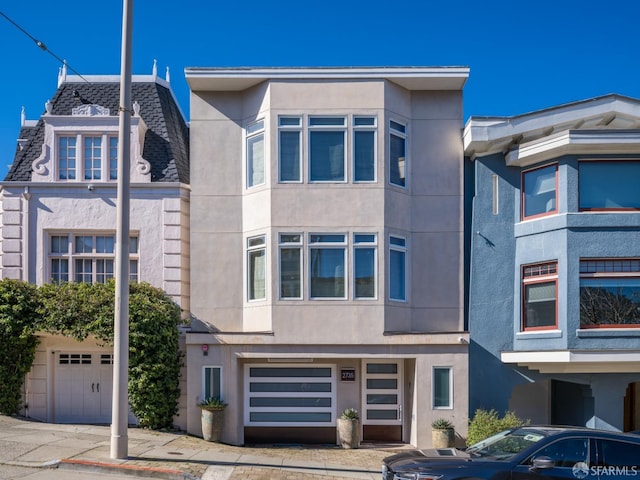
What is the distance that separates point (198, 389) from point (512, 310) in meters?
7.84

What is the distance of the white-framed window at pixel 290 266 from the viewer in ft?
50.7

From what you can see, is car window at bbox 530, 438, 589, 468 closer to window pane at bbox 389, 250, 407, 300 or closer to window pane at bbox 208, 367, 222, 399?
window pane at bbox 389, 250, 407, 300

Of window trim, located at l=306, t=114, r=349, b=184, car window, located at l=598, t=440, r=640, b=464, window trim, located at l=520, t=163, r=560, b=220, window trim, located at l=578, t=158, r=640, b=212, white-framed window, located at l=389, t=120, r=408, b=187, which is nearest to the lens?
car window, located at l=598, t=440, r=640, b=464

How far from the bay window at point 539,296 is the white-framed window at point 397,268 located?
2.90m

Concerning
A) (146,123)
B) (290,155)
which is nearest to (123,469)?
(290,155)

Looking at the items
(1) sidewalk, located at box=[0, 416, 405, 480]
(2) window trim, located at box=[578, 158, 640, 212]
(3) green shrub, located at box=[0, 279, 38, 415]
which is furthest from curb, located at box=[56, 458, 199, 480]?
(2) window trim, located at box=[578, 158, 640, 212]

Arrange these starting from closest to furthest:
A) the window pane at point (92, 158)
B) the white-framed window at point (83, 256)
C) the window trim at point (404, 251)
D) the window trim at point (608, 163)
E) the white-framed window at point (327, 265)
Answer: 1. the window trim at point (608, 163)
2. the white-framed window at point (327, 265)
3. the window trim at point (404, 251)
4. the white-framed window at point (83, 256)
5. the window pane at point (92, 158)

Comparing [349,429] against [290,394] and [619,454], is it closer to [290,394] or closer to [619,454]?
[290,394]

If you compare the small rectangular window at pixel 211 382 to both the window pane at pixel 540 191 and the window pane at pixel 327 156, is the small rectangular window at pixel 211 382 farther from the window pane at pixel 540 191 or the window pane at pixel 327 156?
the window pane at pixel 540 191

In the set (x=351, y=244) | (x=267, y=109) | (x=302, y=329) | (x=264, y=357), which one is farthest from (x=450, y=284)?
(x=267, y=109)

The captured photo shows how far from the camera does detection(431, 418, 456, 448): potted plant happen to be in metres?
14.7

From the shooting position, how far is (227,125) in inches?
648

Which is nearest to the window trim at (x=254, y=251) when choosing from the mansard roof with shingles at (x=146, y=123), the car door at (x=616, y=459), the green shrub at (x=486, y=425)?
the mansard roof with shingles at (x=146, y=123)

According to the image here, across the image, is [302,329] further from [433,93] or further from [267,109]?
[433,93]
